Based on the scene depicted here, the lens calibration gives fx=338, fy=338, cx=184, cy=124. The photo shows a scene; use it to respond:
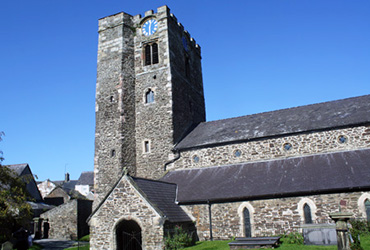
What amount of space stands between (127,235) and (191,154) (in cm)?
765

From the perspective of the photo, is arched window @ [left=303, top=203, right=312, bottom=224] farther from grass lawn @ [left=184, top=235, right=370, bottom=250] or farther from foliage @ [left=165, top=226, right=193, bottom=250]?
foliage @ [left=165, top=226, right=193, bottom=250]

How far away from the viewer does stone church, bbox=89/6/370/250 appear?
52.3 feet

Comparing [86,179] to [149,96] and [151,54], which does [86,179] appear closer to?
[149,96]

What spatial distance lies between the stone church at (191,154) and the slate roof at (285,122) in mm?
72

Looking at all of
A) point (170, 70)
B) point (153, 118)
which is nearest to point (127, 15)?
point (170, 70)

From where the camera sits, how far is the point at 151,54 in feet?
87.9

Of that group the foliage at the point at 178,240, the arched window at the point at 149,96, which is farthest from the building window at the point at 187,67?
the foliage at the point at 178,240

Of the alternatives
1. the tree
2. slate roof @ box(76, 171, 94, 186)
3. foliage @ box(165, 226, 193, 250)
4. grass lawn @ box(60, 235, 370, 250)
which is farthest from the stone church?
slate roof @ box(76, 171, 94, 186)

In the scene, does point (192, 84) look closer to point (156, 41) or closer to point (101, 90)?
point (156, 41)

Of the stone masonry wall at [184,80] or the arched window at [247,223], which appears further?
the stone masonry wall at [184,80]

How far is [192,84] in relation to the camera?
29.8 metres

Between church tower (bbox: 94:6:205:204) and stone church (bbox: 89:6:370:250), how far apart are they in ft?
0.27

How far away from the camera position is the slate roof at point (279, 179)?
53.3 feet

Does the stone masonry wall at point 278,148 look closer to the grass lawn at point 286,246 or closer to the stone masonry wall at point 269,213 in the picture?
the stone masonry wall at point 269,213
